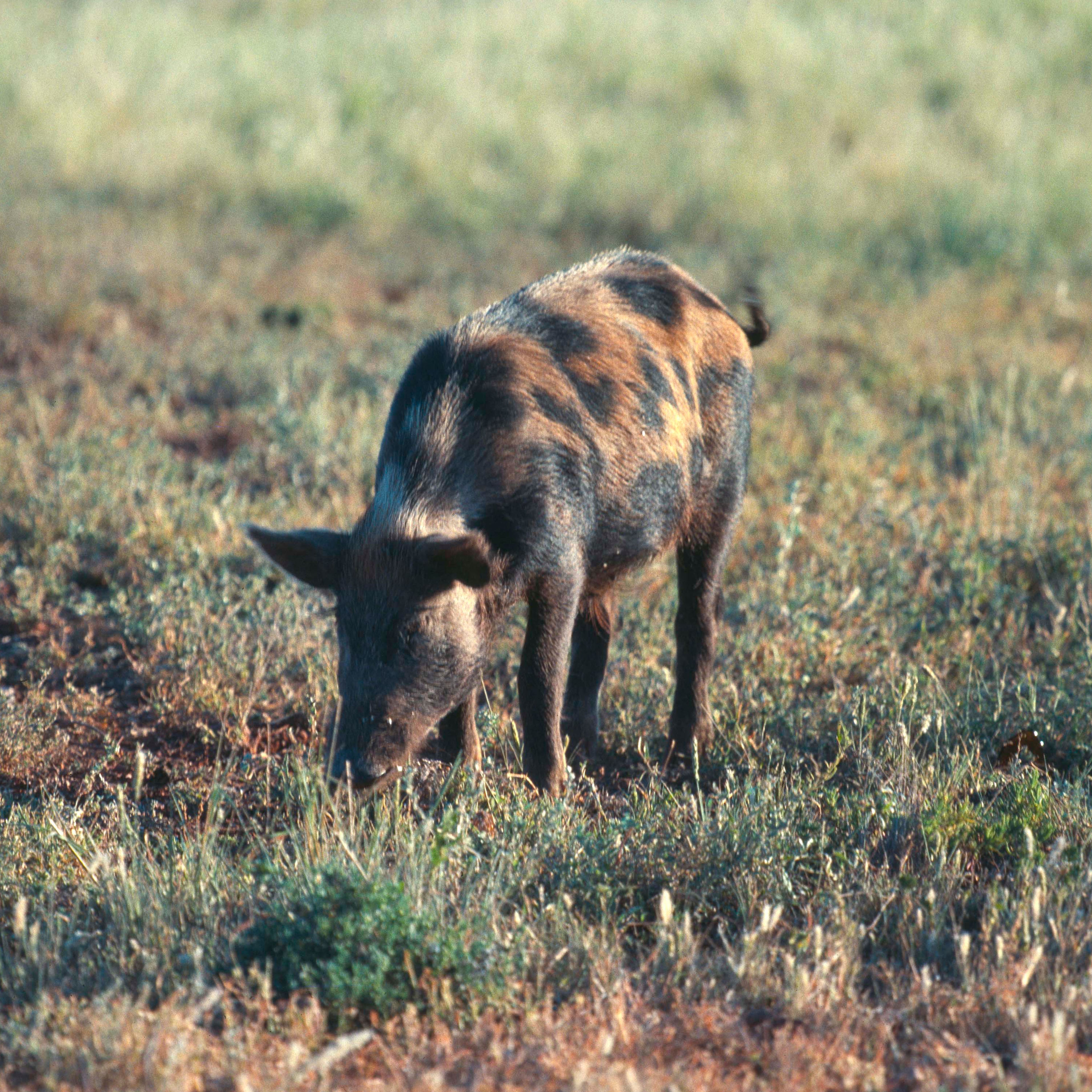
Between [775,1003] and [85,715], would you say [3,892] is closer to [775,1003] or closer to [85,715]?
[85,715]

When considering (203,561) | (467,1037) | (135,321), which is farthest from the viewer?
(135,321)

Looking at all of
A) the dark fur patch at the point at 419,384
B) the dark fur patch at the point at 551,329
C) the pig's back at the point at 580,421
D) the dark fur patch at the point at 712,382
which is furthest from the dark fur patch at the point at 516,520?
the dark fur patch at the point at 712,382

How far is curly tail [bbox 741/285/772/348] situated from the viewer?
515 cm

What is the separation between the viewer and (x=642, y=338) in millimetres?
4555

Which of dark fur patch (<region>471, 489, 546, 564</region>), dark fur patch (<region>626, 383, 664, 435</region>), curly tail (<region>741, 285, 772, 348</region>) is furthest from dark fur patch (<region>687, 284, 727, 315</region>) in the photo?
dark fur patch (<region>471, 489, 546, 564</region>)

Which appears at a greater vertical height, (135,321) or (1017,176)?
(1017,176)

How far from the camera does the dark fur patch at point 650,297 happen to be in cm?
470

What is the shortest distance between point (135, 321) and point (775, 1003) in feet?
24.1

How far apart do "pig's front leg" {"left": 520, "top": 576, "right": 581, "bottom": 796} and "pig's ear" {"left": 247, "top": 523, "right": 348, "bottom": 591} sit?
0.60 meters

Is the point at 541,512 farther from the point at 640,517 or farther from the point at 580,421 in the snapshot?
the point at 640,517

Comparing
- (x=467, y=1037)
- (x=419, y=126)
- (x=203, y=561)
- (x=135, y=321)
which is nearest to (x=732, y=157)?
(x=419, y=126)

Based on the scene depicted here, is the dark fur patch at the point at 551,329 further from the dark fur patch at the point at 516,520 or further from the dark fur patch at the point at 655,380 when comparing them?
the dark fur patch at the point at 516,520

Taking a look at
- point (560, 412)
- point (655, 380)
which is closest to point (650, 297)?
point (655, 380)

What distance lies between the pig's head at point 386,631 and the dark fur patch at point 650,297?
1358 millimetres
